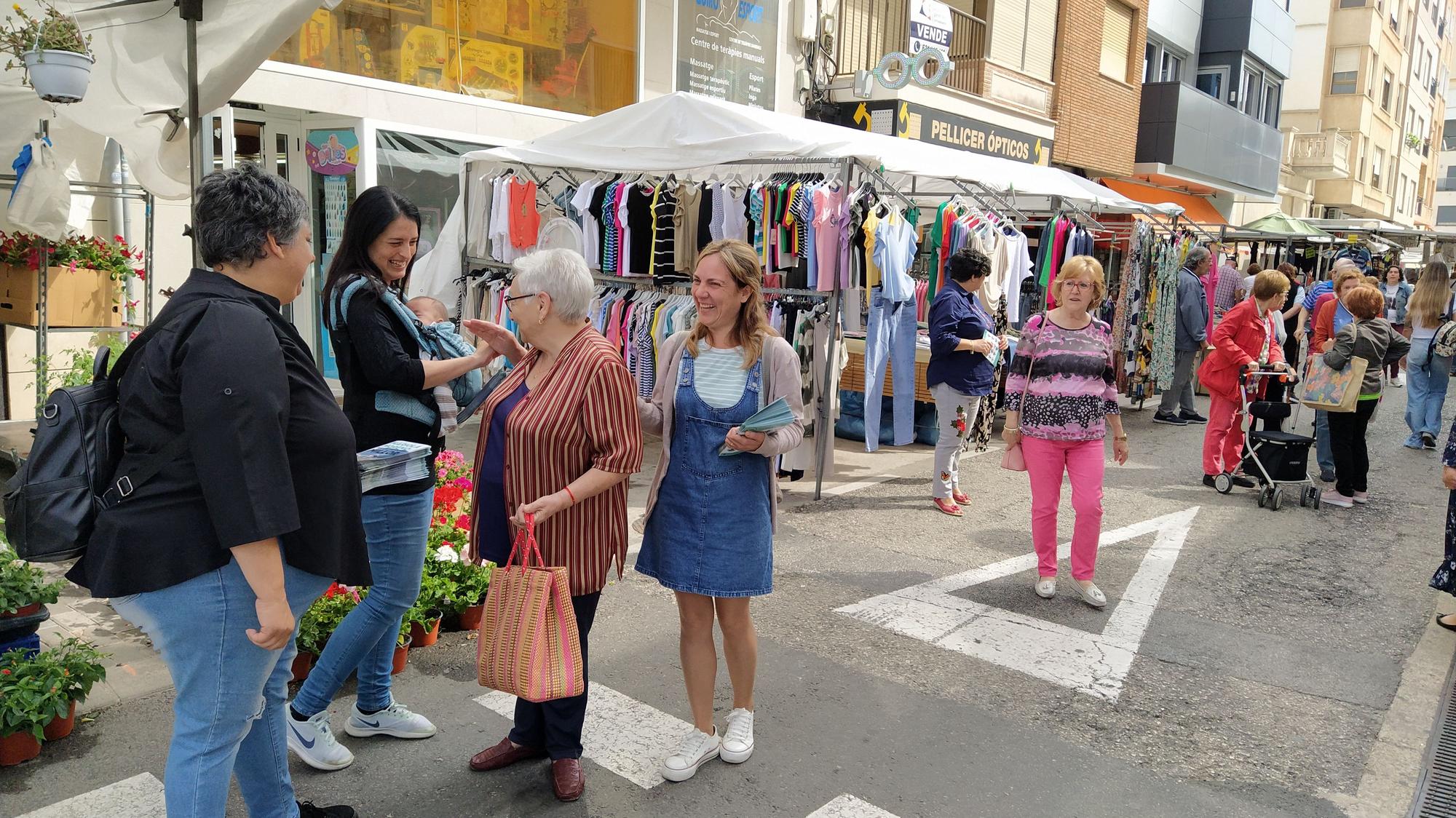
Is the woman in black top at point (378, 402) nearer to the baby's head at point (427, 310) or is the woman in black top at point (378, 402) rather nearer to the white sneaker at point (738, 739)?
the baby's head at point (427, 310)

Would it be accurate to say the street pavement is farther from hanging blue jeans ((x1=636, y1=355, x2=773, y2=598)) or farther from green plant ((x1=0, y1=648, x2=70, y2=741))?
hanging blue jeans ((x1=636, y1=355, x2=773, y2=598))

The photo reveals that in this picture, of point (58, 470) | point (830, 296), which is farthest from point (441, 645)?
point (830, 296)

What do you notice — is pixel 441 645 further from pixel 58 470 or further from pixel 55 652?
pixel 58 470

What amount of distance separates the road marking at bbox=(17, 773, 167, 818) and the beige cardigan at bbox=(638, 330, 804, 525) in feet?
5.93

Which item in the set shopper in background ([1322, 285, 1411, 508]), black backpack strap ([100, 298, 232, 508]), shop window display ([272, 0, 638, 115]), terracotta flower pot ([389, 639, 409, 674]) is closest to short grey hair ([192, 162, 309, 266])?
black backpack strap ([100, 298, 232, 508])

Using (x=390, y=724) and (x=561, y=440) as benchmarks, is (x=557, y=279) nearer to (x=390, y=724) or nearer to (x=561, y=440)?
(x=561, y=440)

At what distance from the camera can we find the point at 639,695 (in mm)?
4195

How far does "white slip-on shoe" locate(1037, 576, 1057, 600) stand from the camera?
5.59 meters

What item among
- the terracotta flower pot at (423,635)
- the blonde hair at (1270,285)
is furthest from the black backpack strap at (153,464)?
the blonde hair at (1270,285)

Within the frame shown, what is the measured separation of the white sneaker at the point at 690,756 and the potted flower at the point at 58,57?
422 centimetres

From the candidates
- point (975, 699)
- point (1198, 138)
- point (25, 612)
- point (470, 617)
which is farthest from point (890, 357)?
point (1198, 138)

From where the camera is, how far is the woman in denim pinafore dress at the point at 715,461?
3381 mm

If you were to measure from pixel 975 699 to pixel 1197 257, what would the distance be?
954cm

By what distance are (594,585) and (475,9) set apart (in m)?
8.85
